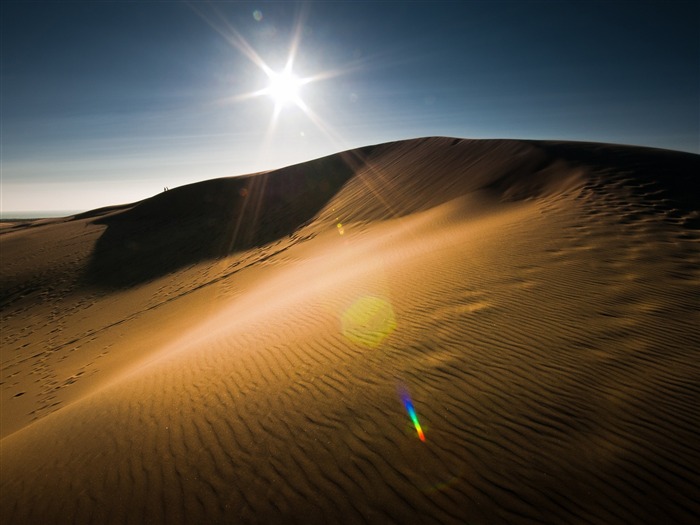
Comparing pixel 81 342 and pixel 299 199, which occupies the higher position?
pixel 299 199

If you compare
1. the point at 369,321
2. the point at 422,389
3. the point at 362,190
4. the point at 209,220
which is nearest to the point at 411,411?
the point at 422,389

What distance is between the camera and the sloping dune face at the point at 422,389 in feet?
8.06

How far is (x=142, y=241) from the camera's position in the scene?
2369cm

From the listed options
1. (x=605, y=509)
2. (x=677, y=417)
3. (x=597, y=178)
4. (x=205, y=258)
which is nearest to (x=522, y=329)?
(x=677, y=417)

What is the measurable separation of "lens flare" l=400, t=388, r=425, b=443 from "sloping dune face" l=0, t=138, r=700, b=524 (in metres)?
0.02

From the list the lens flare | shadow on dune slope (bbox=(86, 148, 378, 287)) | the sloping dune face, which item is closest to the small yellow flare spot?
the sloping dune face

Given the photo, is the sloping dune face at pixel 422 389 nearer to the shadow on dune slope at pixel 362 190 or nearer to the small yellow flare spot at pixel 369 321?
the small yellow flare spot at pixel 369 321

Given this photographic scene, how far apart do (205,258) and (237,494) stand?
17.3 metres

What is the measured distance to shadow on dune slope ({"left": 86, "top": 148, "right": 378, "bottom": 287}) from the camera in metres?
18.9

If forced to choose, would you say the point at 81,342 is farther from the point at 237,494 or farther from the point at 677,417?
the point at 677,417

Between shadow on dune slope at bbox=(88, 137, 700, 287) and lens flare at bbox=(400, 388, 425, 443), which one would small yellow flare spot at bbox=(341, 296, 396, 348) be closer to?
lens flare at bbox=(400, 388, 425, 443)

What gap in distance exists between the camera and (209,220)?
24844 mm

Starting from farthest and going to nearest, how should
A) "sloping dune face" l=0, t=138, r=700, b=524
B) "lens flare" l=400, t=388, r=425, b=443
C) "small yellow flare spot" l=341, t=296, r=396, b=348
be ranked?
"small yellow flare spot" l=341, t=296, r=396, b=348, "lens flare" l=400, t=388, r=425, b=443, "sloping dune face" l=0, t=138, r=700, b=524

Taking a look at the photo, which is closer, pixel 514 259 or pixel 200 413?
pixel 200 413
